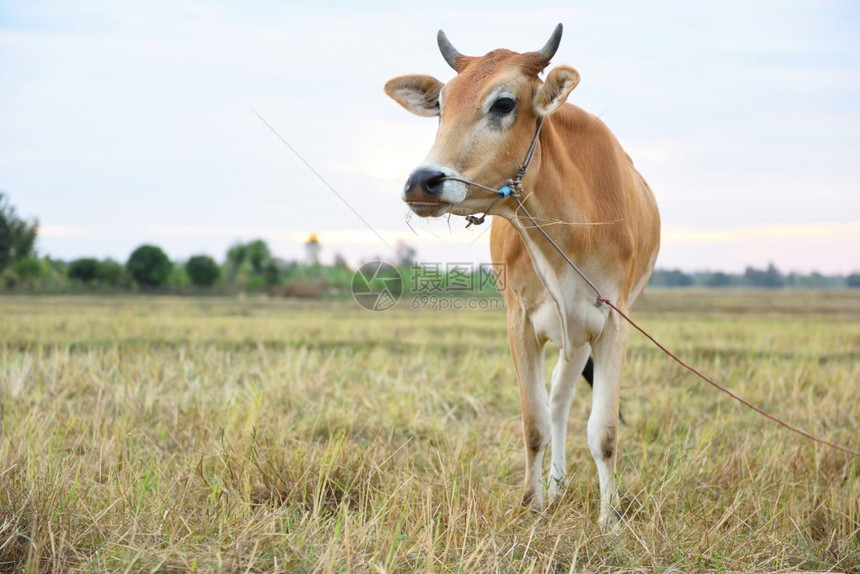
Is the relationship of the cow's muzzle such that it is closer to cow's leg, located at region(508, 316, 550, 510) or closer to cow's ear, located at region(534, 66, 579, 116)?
cow's ear, located at region(534, 66, 579, 116)

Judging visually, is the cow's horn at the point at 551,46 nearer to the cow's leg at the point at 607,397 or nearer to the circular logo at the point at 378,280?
the cow's leg at the point at 607,397

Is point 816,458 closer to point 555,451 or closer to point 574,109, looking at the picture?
point 555,451

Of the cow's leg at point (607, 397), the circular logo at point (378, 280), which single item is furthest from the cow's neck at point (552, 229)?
the circular logo at point (378, 280)

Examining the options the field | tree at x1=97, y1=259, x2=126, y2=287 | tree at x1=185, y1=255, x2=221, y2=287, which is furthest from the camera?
tree at x1=185, y1=255, x2=221, y2=287

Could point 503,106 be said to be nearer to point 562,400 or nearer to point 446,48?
point 446,48

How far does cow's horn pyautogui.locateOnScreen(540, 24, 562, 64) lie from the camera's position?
3.62 metres

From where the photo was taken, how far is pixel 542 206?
388 centimetres

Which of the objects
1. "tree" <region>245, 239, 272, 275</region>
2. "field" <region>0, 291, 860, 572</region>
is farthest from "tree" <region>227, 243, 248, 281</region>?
"field" <region>0, 291, 860, 572</region>

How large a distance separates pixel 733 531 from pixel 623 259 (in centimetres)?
153

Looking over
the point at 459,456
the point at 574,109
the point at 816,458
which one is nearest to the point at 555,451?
the point at 459,456

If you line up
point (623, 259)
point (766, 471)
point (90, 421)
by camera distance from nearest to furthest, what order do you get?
point (623, 259) < point (766, 471) < point (90, 421)

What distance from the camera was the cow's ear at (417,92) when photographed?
3916mm

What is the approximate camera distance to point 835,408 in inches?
263

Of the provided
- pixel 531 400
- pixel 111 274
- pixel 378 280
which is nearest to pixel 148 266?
pixel 111 274
